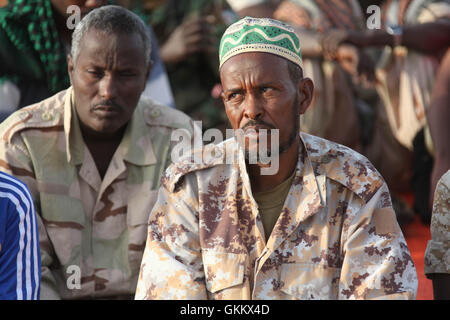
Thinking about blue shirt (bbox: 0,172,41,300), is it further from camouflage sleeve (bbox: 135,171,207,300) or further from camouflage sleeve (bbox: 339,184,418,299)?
camouflage sleeve (bbox: 339,184,418,299)

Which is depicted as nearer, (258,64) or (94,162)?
(258,64)

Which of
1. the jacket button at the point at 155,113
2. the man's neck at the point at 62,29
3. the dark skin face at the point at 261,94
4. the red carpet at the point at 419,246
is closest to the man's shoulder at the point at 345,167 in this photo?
the dark skin face at the point at 261,94

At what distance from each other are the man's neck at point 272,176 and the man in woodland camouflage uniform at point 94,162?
66 centimetres

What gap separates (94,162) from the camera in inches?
119

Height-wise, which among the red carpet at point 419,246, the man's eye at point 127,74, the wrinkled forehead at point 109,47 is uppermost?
the wrinkled forehead at point 109,47

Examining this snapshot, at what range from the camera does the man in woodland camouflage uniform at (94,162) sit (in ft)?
9.39

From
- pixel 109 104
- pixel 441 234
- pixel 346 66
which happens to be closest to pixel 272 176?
pixel 441 234

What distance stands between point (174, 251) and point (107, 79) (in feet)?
3.02

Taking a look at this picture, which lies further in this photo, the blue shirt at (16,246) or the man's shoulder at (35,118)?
the man's shoulder at (35,118)

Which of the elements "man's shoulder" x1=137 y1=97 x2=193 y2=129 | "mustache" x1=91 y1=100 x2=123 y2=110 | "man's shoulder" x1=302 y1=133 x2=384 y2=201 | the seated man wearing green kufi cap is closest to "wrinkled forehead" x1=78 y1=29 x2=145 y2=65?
"mustache" x1=91 y1=100 x2=123 y2=110

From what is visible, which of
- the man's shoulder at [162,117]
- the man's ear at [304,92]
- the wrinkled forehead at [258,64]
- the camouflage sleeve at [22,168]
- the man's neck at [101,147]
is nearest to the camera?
the wrinkled forehead at [258,64]

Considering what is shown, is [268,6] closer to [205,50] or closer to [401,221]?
[205,50]

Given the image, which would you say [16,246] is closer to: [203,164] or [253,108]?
[203,164]

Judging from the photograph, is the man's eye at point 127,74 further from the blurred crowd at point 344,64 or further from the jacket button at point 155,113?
the blurred crowd at point 344,64
